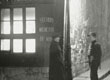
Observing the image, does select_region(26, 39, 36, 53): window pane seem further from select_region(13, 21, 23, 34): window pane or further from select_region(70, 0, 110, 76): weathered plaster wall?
select_region(70, 0, 110, 76): weathered plaster wall

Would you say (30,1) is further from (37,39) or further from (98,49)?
(98,49)

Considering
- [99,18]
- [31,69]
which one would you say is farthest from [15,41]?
[99,18]

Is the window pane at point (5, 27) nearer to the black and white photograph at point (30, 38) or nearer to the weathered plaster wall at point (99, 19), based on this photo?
the black and white photograph at point (30, 38)

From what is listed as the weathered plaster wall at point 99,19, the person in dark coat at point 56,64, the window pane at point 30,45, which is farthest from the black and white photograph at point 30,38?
the weathered plaster wall at point 99,19

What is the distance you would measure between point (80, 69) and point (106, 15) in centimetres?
768

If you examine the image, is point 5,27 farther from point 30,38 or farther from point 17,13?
point 30,38

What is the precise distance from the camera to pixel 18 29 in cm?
1134

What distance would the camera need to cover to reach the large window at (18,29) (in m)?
11.2

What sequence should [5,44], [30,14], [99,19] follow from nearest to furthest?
[30,14] < [5,44] < [99,19]

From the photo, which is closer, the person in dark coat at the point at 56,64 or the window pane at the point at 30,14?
the person in dark coat at the point at 56,64

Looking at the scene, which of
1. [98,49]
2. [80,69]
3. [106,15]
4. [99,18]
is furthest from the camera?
[106,15]

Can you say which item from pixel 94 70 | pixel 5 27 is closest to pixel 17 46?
pixel 5 27

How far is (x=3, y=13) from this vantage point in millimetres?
11336

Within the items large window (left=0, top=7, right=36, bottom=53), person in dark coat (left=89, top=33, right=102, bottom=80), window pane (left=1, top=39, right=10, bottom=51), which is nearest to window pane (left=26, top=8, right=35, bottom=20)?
large window (left=0, top=7, right=36, bottom=53)
